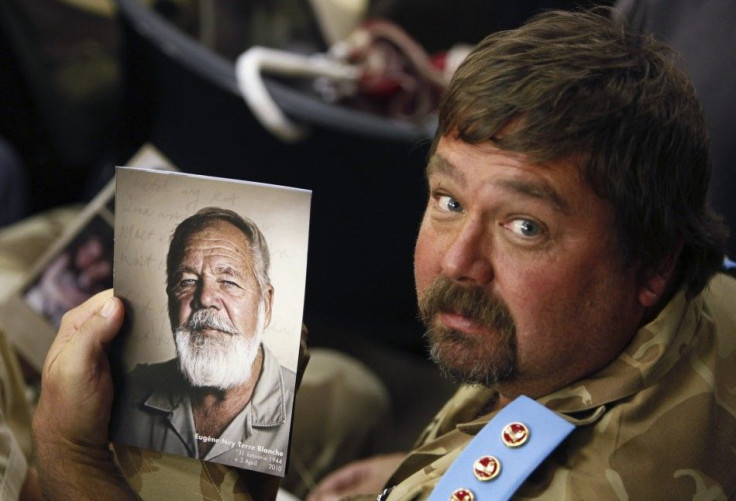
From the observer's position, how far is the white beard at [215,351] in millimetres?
754

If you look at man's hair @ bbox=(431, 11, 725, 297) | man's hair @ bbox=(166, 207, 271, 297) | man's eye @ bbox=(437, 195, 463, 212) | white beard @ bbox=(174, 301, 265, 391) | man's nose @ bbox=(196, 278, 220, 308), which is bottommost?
white beard @ bbox=(174, 301, 265, 391)

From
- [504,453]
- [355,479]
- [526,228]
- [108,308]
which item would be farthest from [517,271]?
[355,479]

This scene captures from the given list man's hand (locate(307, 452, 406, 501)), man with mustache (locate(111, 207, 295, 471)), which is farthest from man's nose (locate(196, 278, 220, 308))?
man's hand (locate(307, 452, 406, 501))

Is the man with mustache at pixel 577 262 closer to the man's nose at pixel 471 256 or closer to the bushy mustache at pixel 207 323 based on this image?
the man's nose at pixel 471 256

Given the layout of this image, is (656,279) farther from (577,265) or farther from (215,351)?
(215,351)

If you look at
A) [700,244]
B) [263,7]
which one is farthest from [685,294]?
[263,7]

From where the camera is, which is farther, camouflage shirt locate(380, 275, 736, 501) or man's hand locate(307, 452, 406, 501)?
man's hand locate(307, 452, 406, 501)

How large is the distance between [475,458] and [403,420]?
1310 millimetres

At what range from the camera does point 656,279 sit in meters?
0.80

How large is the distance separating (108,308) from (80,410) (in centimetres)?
9

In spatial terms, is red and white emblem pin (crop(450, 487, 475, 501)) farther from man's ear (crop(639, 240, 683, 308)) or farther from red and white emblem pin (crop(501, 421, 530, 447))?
man's ear (crop(639, 240, 683, 308))

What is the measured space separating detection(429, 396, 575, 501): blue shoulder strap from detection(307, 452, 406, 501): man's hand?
0.46 metres

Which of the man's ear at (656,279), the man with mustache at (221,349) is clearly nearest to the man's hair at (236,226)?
the man with mustache at (221,349)

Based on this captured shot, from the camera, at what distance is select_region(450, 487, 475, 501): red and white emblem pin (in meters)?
0.74
